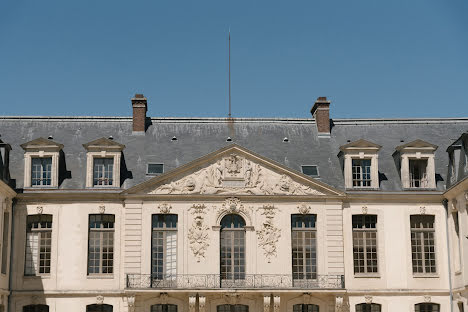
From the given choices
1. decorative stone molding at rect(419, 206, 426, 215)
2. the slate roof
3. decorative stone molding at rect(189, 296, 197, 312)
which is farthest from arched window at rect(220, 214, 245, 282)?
decorative stone molding at rect(419, 206, 426, 215)

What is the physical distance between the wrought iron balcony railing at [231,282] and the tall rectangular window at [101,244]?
1.08 metres

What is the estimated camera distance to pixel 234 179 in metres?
27.8

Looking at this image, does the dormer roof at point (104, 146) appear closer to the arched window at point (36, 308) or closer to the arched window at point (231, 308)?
the arched window at point (36, 308)

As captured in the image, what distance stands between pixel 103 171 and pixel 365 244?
9.83 meters

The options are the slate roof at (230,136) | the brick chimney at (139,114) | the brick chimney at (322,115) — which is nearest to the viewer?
the slate roof at (230,136)

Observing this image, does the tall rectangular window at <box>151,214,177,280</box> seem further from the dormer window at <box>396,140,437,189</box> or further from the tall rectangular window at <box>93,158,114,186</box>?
the dormer window at <box>396,140,437,189</box>

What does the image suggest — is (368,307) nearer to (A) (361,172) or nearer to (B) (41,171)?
(A) (361,172)

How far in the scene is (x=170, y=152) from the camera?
29719 millimetres

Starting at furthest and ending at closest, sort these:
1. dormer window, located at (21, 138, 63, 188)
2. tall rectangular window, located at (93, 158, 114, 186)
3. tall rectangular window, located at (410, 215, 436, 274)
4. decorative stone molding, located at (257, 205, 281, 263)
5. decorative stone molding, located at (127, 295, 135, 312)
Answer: tall rectangular window, located at (93, 158, 114, 186) < dormer window, located at (21, 138, 63, 188) < tall rectangular window, located at (410, 215, 436, 274) < decorative stone molding, located at (257, 205, 281, 263) < decorative stone molding, located at (127, 295, 135, 312)

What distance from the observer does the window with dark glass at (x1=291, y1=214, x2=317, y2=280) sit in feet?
90.0

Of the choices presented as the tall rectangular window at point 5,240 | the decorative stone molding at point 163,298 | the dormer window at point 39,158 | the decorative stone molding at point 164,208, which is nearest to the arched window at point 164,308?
the decorative stone molding at point 163,298

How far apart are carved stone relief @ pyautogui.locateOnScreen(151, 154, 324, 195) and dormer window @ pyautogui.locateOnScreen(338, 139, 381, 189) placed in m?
1.50

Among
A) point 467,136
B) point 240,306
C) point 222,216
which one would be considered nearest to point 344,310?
point 240,306

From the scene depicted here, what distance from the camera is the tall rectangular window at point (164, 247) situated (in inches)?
1068
